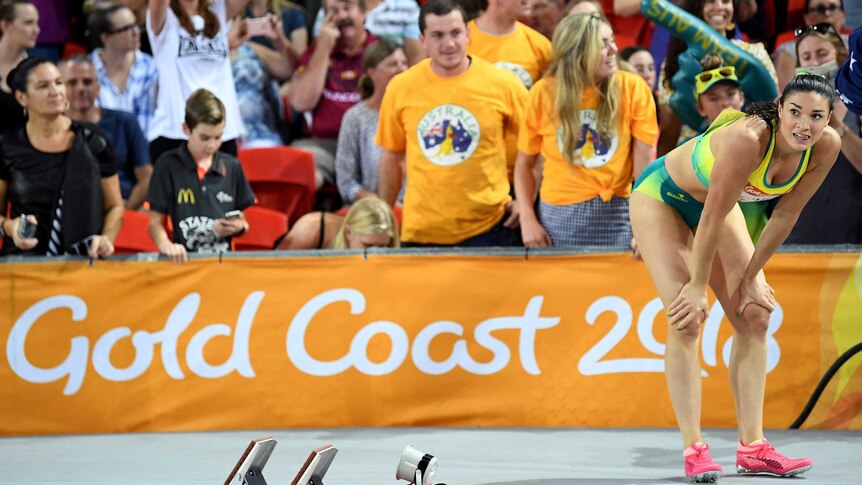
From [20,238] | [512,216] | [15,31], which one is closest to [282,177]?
[15,31]

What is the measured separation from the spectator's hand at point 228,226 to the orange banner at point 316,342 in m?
0.31

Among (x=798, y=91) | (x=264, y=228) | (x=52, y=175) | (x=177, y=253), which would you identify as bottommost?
(x=264, y=228)

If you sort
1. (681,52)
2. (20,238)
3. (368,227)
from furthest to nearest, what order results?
(681,52)
(368,227)
(20,238)

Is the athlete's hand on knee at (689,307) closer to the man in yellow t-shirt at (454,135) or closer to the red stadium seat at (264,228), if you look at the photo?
the man in yellow t-shirt at (454,135)

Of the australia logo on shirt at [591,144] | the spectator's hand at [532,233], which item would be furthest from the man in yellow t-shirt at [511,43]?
the spectator's hand at [532,233]

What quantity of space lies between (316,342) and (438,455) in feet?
4.07

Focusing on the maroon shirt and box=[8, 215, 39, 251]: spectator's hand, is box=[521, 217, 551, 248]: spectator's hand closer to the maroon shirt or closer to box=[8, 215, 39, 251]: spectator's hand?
box=[8, 215, 39, 251]: spectator's hand

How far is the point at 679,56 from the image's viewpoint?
7113 mm

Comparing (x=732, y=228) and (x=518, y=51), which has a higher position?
(x=518, y=51)

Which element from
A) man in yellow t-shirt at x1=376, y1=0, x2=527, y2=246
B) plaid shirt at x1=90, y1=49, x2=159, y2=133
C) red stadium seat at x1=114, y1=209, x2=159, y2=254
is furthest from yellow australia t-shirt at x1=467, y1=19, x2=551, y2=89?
plaid shirt at x1=90, y1=49, x2=159, y2=133

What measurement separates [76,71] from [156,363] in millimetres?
2692

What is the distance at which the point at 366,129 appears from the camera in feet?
26.7

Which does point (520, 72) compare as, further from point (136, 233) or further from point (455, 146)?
point (136, 233)

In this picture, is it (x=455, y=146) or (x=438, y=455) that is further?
(x=455, y=146)
